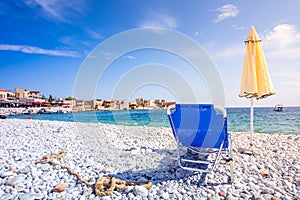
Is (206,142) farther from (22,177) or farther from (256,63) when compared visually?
(22,177)

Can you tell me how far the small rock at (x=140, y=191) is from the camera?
207 centimetres

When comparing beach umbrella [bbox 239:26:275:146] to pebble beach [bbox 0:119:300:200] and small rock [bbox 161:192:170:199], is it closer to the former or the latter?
pebble beach [bbox 0:119:300:200]

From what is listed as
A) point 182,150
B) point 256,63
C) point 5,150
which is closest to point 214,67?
point 256,63

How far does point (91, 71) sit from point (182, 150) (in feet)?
13.3

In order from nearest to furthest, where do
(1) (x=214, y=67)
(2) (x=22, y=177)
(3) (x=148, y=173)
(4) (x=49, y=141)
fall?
(2) (x=22, y=177) → (3) (x=148, y=173) → (4) (x=49, y=141) → (1) (x=214, y=67)

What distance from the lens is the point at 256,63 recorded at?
3578 mm

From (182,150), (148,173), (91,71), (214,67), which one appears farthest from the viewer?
(91,71)

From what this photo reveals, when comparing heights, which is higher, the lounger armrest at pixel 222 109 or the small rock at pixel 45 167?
the lounger armrest at pixel 222 109

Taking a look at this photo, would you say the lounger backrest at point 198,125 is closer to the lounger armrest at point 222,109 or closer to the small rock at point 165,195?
the lounger armrest at point 222,109

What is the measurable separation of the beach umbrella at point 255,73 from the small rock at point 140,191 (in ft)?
8.40

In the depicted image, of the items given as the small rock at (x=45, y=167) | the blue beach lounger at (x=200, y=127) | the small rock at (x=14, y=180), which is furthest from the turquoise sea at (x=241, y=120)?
the small rock at (x=14, y=180)

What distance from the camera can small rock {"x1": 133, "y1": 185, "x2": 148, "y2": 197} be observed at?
2068 mm

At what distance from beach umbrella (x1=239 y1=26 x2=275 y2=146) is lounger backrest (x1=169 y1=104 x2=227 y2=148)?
1362 millimetres

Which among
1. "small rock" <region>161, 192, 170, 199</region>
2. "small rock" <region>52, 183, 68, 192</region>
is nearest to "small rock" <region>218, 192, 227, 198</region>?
"small rock" <region>161, 192, 170, 199</region>
